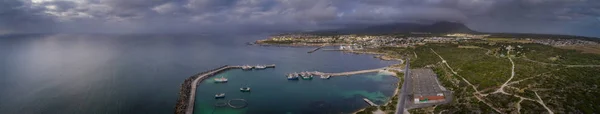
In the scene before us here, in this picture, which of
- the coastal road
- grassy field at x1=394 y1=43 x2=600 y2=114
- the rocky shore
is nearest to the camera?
grassy field at x1=394 y1=43 x2=600 y2=114

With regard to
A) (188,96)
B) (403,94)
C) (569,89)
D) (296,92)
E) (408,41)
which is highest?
(408,41)

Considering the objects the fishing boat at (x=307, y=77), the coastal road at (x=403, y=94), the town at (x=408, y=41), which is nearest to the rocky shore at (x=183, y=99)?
the fishing boat at (x=307, y=77)

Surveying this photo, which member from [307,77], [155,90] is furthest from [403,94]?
[155,90]

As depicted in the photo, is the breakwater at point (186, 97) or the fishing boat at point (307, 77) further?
the fishing boat at point (307, 77)

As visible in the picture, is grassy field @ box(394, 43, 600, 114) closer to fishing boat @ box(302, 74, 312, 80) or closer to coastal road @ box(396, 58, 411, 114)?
coastal road @ box(396, 58, 411, 114)

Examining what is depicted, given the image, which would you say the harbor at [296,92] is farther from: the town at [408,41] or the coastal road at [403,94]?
the town at [408,41]

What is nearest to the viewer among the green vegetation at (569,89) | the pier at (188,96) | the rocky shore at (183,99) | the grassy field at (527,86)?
the green vegetation at (569,89)

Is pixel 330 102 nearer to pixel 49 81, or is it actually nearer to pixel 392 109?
pixel 392 109

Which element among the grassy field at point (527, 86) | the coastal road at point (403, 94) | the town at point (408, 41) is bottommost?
the coastal road at point (403, 94)

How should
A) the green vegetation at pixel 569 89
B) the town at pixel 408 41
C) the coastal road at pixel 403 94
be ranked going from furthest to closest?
1. the town at pixel 408 41
2. the coastal road at pixel 403 94
3. the green vegetation at pixel 569 89

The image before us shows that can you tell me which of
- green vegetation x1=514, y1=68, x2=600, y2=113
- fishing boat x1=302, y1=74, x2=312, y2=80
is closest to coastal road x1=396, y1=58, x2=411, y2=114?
green vegetation x1=514, y1=68, x2=600, y2=113

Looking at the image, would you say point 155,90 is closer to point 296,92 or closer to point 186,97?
point 186,97
